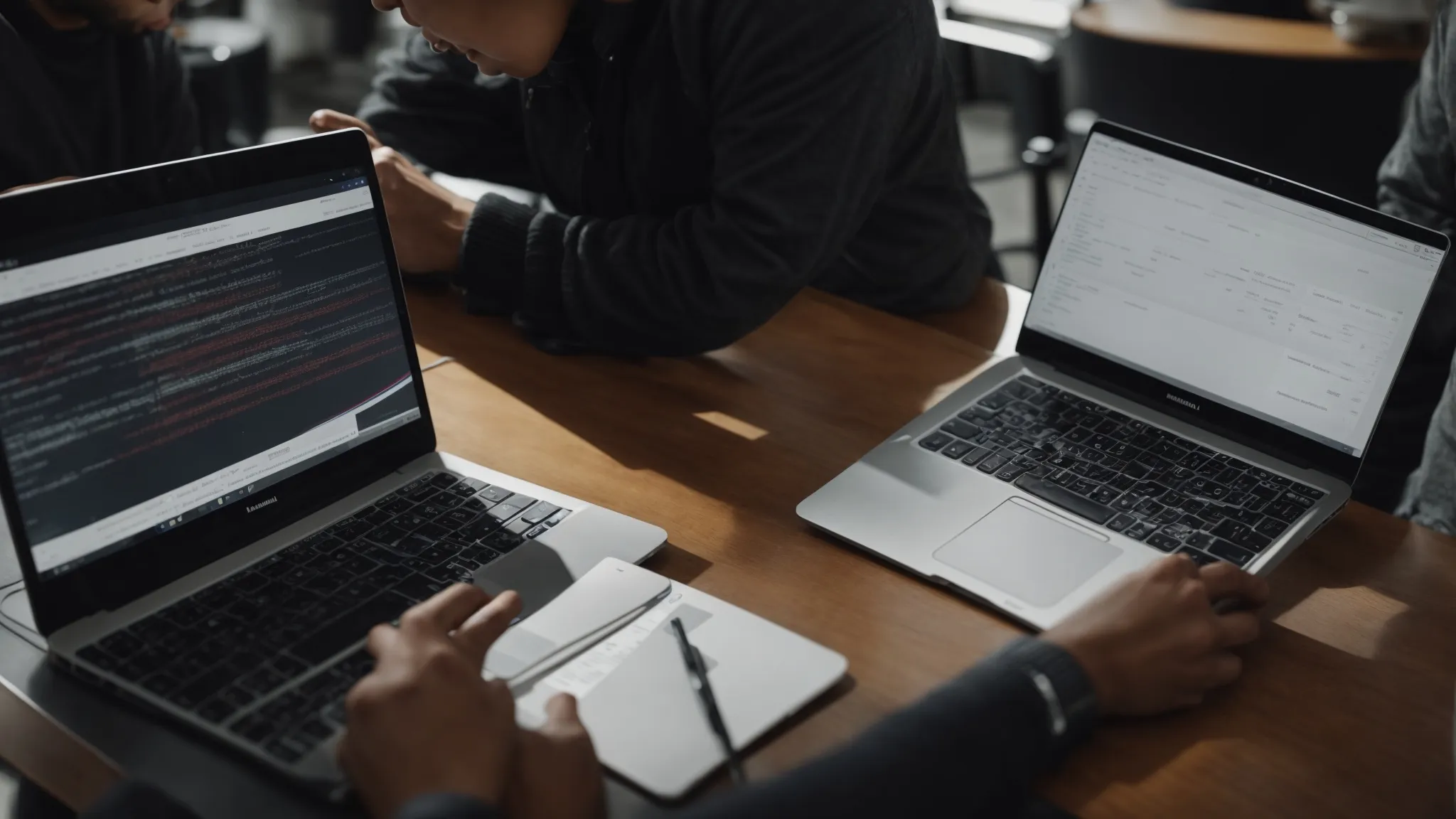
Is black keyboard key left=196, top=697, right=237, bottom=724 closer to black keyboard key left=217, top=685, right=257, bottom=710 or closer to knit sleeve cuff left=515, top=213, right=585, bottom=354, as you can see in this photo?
black keyboard key left=217, top=685, right=257, bottom=710

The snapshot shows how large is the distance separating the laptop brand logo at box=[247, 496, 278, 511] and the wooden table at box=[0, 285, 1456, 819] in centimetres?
18

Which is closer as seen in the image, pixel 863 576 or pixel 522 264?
pixel 863 576

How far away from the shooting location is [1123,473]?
0.97 m

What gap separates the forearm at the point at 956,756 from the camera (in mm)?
627

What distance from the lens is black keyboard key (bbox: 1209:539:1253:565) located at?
0.87 m

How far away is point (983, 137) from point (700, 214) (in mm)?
3381

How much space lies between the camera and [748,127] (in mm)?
1098

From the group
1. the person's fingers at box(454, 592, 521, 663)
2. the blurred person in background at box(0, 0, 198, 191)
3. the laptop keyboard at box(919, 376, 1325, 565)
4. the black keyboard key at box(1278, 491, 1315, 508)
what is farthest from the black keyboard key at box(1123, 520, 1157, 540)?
the blurred person in background at box(0, 0, 198, 191)

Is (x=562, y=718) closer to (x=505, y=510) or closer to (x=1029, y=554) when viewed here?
(x=505, y=510)

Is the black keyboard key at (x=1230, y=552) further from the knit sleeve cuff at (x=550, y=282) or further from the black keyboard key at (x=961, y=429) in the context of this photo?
the knit sleeve cuff at (x=550, y=282)

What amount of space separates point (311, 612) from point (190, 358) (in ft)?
0.61

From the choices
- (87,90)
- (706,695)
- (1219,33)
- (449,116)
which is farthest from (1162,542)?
(1219,33)

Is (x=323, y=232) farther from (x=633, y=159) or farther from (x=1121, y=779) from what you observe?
(x=1121, y=779)

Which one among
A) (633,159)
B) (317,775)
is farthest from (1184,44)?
(317,775)
